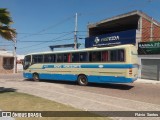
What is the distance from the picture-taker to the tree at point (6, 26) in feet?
47.7

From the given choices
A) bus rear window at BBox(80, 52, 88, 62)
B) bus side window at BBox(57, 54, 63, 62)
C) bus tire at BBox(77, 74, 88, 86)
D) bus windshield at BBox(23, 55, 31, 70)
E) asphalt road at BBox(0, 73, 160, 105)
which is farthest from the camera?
bus windshield at BBox(23, 55, 31, 70)

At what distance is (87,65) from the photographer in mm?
19516

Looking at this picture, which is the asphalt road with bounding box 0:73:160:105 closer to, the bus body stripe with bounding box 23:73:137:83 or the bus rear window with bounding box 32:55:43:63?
the bus body stripe with bounding box 23:73:137:83

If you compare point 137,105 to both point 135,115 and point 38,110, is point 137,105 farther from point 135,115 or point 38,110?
point 38,110

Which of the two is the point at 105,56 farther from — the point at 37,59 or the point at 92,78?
the point at 37,59

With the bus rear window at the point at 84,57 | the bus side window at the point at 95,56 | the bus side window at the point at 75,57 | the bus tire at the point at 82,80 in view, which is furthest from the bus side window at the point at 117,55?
the bus side window at the point at 75,57

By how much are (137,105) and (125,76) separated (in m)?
5.90

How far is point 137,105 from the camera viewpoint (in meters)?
11.2

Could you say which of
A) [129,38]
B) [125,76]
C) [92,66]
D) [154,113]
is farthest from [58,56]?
[154,113]

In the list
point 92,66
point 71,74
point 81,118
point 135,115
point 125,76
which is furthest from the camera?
point 71,74

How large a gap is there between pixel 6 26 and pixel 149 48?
16165 mm

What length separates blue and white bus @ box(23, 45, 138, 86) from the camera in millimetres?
17141

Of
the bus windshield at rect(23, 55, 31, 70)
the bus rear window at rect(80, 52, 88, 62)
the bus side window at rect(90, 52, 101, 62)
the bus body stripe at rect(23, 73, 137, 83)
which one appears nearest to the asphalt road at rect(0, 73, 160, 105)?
the bus body stripe at rect(23, 73, 137, 83)

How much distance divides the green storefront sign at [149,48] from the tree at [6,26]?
51.2 ft
